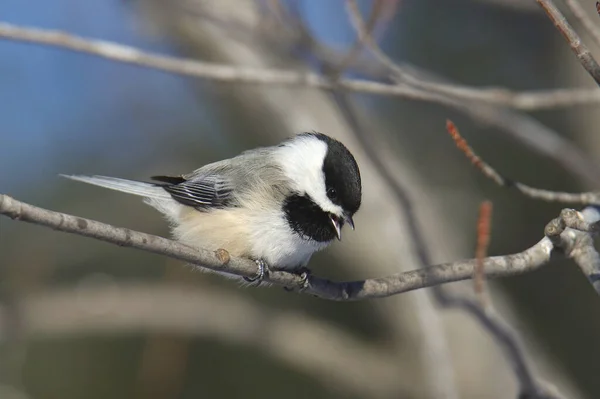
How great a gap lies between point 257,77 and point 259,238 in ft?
2.07

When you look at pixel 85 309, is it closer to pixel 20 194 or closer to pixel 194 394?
pixel 194 394

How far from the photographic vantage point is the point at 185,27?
15.1 feet

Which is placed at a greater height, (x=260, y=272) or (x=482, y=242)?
(x=260, y=272)

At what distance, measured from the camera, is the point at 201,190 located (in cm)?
278

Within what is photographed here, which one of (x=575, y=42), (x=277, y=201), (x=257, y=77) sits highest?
(x=257, y=77)

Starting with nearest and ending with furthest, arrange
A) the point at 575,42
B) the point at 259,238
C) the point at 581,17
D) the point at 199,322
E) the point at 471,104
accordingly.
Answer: the point at 575,42 → the point at 581,17 → the point at 259,238 → the point at 471,104 → the point at 199,322

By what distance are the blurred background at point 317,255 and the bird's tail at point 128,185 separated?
836mm

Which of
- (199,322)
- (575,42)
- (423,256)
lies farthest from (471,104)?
(199,322)

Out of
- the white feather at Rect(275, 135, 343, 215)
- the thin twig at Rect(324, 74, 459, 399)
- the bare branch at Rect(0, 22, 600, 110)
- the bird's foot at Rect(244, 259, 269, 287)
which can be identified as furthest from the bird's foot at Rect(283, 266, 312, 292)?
the bare branch at Rect(0, 22, 600, 110)

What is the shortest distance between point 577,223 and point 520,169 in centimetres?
412

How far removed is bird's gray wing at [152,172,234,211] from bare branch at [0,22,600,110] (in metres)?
0.42

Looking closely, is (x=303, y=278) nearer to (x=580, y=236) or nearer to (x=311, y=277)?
(x=311, y=277)

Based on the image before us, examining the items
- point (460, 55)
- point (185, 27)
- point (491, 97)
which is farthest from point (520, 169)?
point (491, 97)

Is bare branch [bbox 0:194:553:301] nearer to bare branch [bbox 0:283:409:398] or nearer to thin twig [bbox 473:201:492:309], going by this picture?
thin twig [bbox 473:201:492:309]
